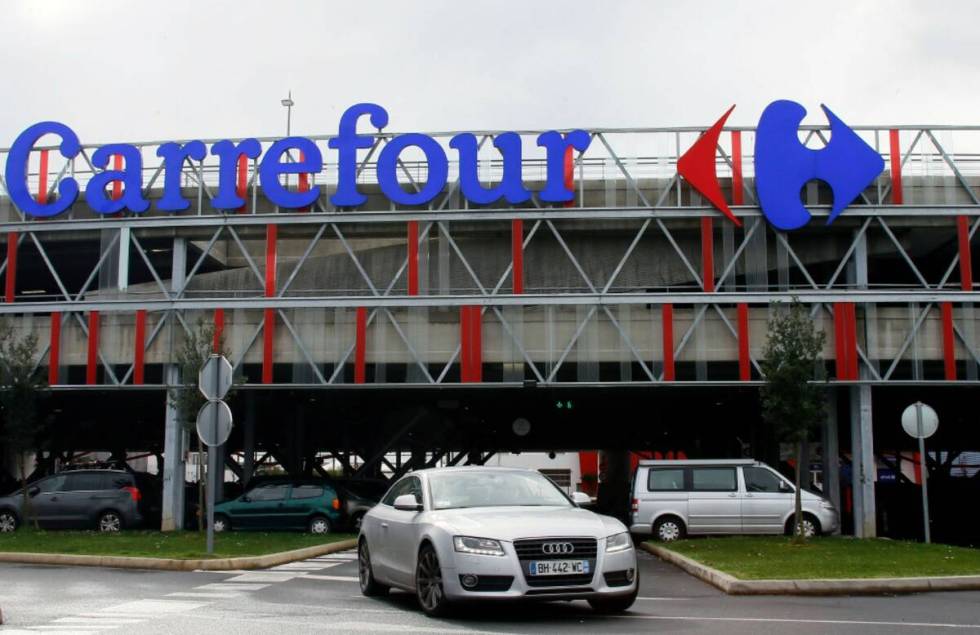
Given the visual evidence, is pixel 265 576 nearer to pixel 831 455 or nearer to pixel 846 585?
pixel 846 585

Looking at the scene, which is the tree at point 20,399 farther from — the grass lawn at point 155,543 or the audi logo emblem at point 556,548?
the audi logo emblem at point 556,548

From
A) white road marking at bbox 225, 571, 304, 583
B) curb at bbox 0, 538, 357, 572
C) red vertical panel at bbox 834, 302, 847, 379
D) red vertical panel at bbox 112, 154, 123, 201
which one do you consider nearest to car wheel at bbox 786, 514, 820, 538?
red vertical panel at bbox 834, 302, 847, 379

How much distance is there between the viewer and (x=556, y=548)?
400 inches

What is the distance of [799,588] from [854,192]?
16562 mm

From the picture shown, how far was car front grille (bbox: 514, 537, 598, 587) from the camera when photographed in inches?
396

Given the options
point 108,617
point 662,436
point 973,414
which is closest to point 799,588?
point 108,617

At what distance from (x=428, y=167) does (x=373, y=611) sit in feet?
60.9

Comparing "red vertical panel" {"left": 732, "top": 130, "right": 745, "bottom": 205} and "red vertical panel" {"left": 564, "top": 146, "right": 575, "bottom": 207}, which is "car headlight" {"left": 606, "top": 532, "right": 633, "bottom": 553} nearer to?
"red vertical panel" {"left": 564, "top": 146, "right": 575, "bottom": 207}

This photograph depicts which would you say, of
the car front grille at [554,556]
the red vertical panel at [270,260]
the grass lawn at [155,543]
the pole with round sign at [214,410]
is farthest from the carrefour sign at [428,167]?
the car front grille at [554,556]

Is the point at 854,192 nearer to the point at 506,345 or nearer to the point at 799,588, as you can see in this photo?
the point at 506,345

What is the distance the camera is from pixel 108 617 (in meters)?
10.8

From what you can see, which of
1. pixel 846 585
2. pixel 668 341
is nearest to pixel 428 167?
pixel 668 341

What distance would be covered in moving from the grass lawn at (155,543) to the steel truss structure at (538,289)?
6.25 metres

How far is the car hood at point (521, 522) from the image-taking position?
10203 millimetres
